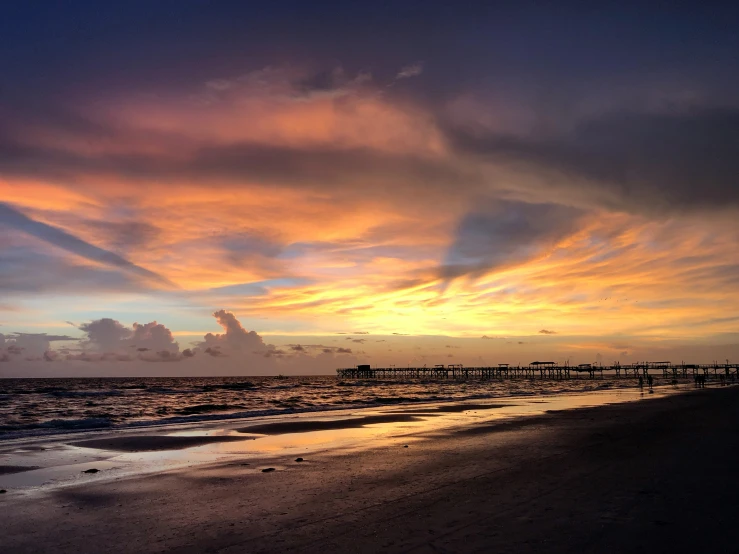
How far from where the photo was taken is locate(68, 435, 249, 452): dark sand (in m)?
20.3

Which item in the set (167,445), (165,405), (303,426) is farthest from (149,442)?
(165,405)

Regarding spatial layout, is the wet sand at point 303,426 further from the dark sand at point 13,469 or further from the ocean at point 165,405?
the dark sand at point 13,469

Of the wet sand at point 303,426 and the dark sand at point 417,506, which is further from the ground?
the dark sand at point 417,506

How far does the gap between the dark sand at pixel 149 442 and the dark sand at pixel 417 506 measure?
251 inches

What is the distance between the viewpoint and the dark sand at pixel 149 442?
20.3 m

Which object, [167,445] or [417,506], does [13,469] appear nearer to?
[167,445]

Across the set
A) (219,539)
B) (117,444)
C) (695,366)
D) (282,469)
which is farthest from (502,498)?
(695,366)

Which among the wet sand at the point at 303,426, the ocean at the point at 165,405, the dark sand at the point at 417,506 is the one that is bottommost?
the ocean at the point at 165,405

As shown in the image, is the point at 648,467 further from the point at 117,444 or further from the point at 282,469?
the point at 117,444

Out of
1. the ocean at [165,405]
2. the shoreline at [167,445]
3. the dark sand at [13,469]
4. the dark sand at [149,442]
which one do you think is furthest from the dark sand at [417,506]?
the ocean at [165,405]

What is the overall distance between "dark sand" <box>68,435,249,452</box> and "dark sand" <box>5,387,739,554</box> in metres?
6.38

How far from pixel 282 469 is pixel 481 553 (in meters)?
8.50

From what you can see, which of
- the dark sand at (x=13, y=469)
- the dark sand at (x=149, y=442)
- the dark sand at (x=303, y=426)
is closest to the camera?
the dark sand at (x=13, y=469)

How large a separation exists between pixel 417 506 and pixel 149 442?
53.3 feet
